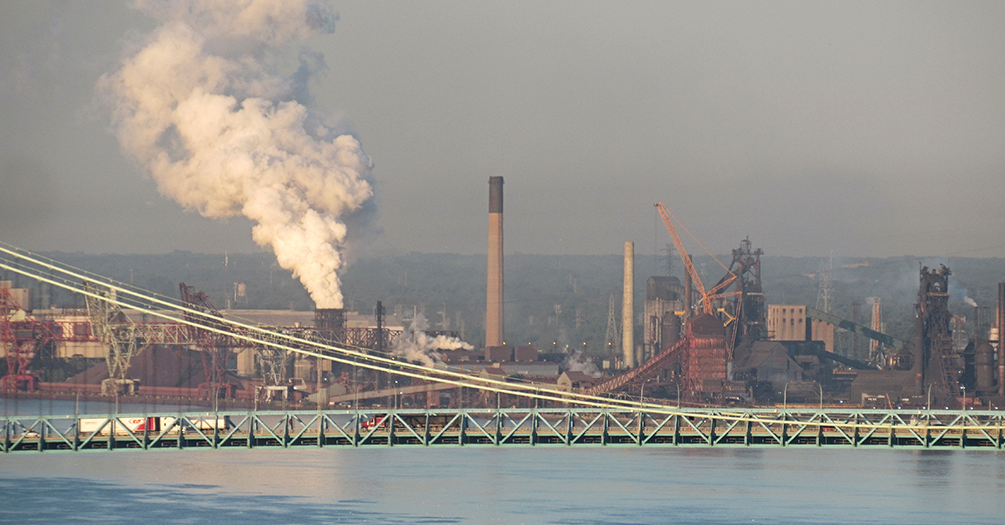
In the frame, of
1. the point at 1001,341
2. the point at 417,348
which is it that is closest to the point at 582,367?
the point at 417,348

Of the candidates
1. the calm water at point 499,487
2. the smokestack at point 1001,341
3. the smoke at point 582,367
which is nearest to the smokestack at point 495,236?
the smoke at point 582,367

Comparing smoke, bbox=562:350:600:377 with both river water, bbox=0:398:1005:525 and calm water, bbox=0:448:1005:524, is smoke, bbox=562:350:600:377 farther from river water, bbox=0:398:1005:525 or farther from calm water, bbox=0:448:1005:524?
calm water, bbox=0:448:1005:524

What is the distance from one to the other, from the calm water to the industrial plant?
2502cm

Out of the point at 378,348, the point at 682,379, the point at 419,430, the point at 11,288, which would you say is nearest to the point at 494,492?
the point at 419,430

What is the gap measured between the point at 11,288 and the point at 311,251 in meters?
66.7

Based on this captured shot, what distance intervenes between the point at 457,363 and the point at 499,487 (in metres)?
76.3

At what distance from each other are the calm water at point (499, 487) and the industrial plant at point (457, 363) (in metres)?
25.0

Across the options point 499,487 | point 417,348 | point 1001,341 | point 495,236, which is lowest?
point 499,487

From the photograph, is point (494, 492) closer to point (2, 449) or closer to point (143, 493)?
point (143, 493)

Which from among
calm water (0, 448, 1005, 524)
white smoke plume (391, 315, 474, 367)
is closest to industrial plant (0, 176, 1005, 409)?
white smoke plume (391, 315, 474, 367)

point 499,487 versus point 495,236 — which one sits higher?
point 495,236

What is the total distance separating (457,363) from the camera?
17538 cm

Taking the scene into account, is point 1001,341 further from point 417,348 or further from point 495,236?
point 417,348

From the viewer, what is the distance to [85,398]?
561ft
